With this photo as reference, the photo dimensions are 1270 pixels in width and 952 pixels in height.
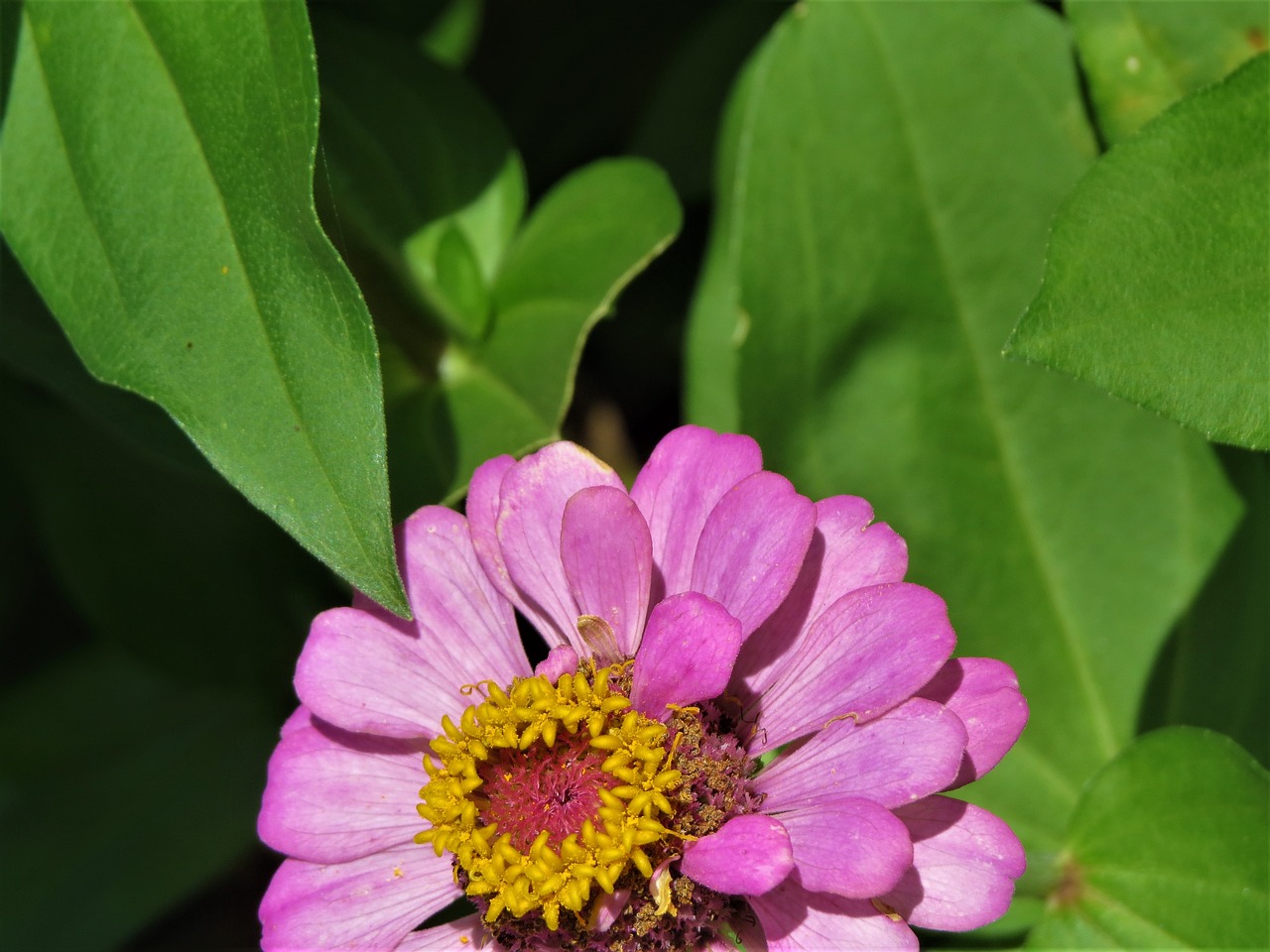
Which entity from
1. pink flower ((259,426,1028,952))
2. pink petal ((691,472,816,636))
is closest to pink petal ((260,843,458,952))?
pink flower ((259,426,1028,952))

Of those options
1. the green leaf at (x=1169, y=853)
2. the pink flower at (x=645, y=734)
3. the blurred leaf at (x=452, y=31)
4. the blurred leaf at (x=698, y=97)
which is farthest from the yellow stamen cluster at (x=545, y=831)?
the blurred leaf at (x=452, y=31)

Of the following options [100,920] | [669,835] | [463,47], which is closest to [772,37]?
→ [463,47]

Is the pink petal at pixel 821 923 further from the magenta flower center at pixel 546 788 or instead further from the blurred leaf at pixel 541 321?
the blurred leaf at pixel 541 321

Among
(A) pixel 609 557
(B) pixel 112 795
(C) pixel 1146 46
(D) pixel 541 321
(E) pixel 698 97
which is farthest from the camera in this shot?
(B) pixel 112 795

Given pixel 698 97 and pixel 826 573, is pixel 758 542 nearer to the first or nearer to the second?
pixel 826 573

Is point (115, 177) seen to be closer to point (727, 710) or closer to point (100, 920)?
point (727, 710)

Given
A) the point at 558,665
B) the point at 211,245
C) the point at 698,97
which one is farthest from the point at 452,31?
the point at 558,665

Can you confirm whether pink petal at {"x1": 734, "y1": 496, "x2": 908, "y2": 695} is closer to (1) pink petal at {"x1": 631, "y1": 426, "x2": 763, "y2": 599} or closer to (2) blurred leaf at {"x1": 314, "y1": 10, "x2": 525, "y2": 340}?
(1) pink petal at {"x1": 631, "y1": 426, "x2": 763, "y2": 599}
